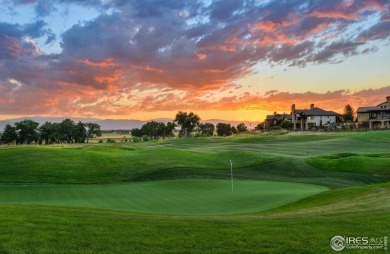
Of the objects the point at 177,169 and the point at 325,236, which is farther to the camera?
the point at 177,169

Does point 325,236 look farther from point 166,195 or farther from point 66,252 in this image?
point 166,195

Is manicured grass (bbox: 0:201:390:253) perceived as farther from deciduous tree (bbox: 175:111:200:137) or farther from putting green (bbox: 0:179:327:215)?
deciduous tree (bbox: 175:111:200:137)

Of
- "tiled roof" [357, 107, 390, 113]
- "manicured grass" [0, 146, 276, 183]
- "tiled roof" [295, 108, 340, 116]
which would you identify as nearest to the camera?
"manicured grass" [0, 146, 276, 183]

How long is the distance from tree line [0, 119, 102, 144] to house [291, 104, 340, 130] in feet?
278

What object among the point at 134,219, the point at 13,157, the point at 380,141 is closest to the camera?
the point at 134,219

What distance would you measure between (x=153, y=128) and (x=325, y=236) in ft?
550

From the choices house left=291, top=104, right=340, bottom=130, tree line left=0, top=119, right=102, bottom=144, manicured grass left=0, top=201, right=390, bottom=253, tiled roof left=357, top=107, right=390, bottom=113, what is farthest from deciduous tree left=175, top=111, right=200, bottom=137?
manicured grass left=0, top=201, right=390, bottom=253

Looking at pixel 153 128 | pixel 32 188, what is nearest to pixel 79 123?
pixel 153 128

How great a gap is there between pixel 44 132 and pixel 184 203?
129 meters

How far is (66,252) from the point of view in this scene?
896cm

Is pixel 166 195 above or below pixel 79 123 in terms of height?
below

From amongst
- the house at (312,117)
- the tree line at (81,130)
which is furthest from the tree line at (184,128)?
the house at (312,117)

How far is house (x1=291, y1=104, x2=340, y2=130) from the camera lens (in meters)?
140

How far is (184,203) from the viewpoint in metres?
21.6
